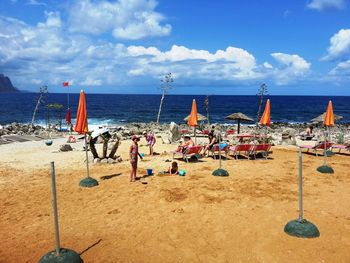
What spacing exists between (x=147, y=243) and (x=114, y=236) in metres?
0.78

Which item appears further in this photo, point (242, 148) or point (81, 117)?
point (242, 148)

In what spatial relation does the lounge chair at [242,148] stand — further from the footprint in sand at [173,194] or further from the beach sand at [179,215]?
the footprint in sand at [173,194]

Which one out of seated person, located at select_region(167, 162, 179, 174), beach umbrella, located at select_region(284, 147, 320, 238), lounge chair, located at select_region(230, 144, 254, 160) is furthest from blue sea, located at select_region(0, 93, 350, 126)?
beach umbrella, located at select_region(284, 147, 320, 238)

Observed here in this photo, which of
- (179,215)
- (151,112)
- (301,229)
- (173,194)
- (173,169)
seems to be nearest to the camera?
(301,229)

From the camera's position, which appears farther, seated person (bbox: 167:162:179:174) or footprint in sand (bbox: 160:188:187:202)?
seated person (bbox: 167:162:179:174)

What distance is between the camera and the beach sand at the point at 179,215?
5.92 meters

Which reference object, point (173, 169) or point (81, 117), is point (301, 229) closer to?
point (173, 169)

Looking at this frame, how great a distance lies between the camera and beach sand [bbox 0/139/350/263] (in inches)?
233

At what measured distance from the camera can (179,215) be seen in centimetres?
764

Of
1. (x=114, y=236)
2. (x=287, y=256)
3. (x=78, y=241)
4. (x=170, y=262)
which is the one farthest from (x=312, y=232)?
(x=78, y=241)

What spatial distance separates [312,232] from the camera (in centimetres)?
639

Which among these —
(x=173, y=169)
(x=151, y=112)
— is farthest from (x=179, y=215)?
(x=151, y=112)

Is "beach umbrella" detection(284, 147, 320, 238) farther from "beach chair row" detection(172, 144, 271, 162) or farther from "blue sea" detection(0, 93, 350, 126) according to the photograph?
"blue sea" detection(0, 93, 350, 126)

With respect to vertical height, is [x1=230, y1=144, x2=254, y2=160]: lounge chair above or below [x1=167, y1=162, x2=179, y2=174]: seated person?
above
